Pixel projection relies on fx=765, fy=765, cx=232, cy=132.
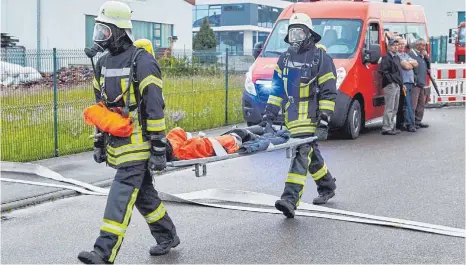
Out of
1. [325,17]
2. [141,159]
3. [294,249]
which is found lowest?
[294,249]

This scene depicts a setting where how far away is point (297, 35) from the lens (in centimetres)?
763

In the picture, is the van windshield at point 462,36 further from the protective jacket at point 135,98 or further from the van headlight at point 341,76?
the protective jacket at point 135,98

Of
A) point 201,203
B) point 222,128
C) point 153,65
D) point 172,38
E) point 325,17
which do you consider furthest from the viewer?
point 172,38

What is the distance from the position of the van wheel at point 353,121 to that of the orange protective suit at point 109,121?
319 inches

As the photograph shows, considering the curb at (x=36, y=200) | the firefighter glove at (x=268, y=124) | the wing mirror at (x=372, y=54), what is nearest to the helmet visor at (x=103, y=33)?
the firefighter glove at (x=268, y=124)

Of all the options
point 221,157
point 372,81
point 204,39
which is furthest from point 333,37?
point 204,39

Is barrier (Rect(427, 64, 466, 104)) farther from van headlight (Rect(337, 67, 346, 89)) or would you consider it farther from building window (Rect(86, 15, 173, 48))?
building window (Rect(86, 15, 173, 48))

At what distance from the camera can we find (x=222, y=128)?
1524cm

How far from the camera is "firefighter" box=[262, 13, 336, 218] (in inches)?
295

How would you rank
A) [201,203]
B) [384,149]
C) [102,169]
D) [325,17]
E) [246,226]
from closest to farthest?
[246,226], [201,203], [102,169], [384,149], [325,17]

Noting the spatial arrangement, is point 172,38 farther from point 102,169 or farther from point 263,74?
point 102,169

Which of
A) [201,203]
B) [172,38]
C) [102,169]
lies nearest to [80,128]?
[102,169]

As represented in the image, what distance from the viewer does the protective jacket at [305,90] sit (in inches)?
299

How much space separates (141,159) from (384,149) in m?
7.47
